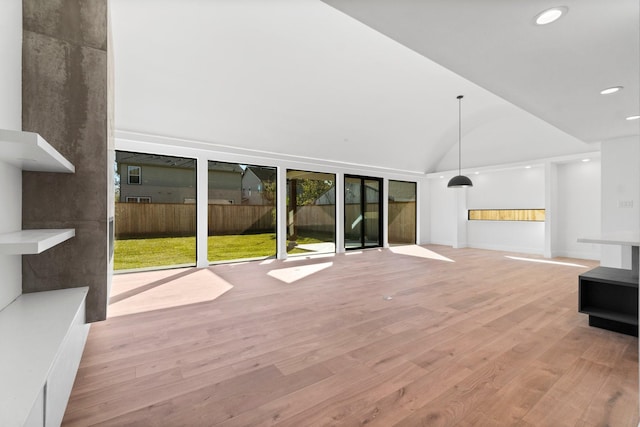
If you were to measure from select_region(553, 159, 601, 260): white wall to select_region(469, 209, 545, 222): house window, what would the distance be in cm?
44

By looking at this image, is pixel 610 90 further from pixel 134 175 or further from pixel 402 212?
pixel 134 175

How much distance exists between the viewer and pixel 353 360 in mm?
2285

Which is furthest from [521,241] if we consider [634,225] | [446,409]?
[446,409]

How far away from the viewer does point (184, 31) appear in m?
3.92

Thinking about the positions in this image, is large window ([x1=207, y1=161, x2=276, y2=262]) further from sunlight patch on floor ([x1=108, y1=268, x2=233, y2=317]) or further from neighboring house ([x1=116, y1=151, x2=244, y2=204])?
sunlight patch on floor ([x1=108, y1=268, x2=233, y2=317])

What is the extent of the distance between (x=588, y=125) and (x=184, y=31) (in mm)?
6091

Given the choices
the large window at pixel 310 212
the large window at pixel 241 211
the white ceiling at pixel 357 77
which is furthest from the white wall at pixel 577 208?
the large window at pixel 241 211

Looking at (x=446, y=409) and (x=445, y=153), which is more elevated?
(x=445, y=153)

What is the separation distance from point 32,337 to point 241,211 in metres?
5.60

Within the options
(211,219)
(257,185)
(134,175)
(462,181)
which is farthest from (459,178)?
(134,175)

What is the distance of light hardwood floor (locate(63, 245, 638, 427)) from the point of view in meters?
1.70

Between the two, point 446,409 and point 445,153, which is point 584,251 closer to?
point 445,153

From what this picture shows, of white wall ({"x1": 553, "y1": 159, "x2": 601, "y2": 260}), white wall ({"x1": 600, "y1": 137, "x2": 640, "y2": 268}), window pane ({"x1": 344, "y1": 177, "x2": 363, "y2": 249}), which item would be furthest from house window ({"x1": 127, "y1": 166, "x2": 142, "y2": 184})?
white wall ({"x1": 553, "y1": 159, "x2": 601, "y2": 260})

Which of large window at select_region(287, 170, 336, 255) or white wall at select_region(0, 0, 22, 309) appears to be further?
Result: large window at select_region(287, 170, 336, 255)
